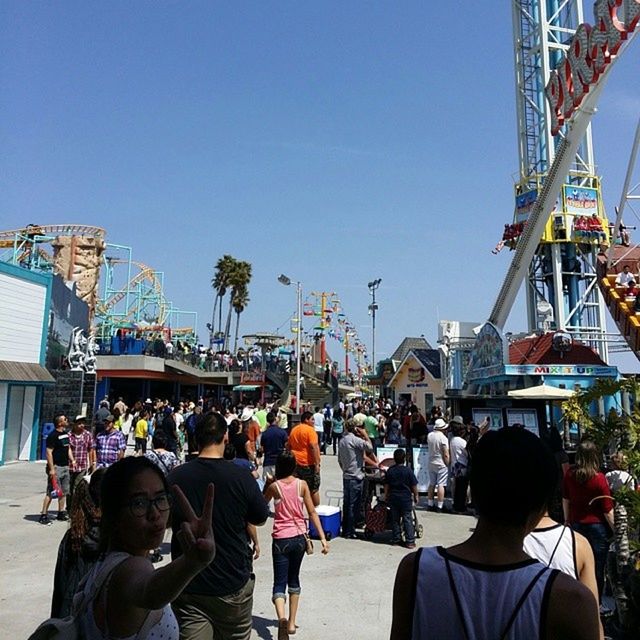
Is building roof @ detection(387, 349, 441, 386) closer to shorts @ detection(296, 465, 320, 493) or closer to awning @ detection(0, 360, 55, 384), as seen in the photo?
awning @ detection(0, 360, 55, 384)

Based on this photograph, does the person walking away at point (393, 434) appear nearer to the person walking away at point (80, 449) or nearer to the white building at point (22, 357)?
the person walking away at point (80, 449)

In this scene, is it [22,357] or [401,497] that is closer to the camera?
[401,497]

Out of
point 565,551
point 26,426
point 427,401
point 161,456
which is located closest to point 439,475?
point 161,456

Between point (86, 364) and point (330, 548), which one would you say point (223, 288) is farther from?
point (330, 548)

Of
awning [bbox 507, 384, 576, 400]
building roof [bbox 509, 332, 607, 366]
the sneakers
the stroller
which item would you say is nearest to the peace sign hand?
the stroller

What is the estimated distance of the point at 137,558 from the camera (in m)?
2.10

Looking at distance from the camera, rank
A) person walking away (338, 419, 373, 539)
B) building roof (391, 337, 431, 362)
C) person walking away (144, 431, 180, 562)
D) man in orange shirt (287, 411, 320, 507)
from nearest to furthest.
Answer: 1. person walking away (144, 431, 180, 562)
2. person walking away (338, 419, 373, 539)
3. man in orange shirt (287, 411, 320, 507)
4. building roof (391, 337, 431, 362)

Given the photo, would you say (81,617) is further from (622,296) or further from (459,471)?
(622,296)

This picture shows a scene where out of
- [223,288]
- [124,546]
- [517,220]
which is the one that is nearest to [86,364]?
[124,546]

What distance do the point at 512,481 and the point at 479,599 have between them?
35cm

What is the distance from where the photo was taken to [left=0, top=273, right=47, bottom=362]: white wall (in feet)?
60.2

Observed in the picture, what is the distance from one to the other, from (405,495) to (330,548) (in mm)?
1320

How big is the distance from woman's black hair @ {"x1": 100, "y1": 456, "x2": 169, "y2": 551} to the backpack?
103 millimetres

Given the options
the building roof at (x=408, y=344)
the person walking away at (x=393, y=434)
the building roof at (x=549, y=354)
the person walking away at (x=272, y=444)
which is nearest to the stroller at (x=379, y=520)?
the person walking away at (x=272, y=444)
